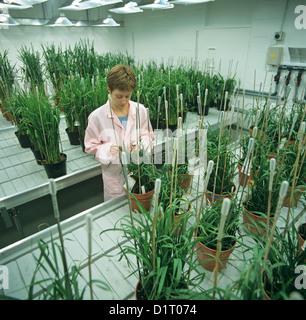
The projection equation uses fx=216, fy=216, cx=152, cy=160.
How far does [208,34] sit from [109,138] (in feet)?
12.4

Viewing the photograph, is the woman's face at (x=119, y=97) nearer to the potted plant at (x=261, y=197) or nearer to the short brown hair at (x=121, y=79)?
the short brown hair at (x=121, y=79)

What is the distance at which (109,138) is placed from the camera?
4.61 ft

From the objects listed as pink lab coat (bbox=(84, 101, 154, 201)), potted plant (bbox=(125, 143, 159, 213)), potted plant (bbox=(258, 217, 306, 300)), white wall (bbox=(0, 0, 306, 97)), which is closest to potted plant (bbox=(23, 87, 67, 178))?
pink lab coat (bbox=(84, 101, 154, 201))

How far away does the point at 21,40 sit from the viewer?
5.00 m

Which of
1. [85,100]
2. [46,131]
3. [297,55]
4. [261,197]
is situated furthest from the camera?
[297,55]

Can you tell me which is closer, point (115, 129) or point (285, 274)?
point (285, 274)

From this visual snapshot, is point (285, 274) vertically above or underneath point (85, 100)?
underneath

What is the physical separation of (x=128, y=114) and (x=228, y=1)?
3.47 m

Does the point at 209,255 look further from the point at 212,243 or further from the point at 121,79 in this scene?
the point at 121,79

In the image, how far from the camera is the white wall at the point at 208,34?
3.18m

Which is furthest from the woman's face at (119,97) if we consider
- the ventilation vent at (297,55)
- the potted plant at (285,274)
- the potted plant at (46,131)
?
the ventilation vent at (297,55)

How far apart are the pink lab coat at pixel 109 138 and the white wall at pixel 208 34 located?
4.22 ft

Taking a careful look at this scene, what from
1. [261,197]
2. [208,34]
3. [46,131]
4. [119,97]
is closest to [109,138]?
[119,97]
